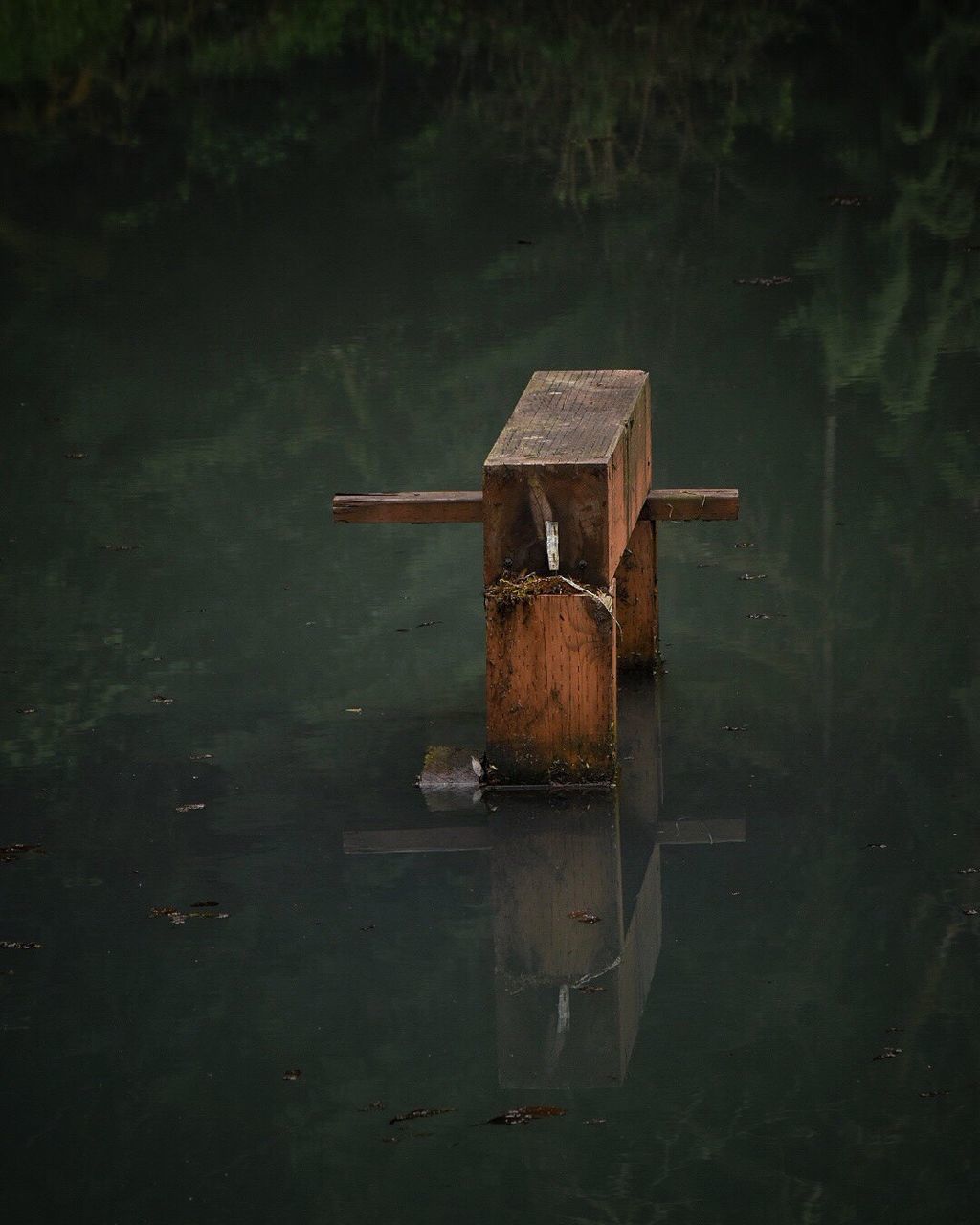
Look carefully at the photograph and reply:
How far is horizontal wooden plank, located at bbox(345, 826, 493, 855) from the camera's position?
574 centimetres

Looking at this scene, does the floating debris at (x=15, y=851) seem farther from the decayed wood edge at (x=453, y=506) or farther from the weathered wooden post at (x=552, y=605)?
the decayed wood edge at (x=453, y=506)

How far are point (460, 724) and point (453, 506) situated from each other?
25.5 inches

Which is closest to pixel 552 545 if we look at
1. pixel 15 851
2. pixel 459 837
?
pixel 459 837

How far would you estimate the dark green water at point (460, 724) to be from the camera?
4.38m

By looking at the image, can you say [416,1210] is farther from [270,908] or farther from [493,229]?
[493,229]

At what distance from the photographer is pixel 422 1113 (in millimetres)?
4434

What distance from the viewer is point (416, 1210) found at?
411cm

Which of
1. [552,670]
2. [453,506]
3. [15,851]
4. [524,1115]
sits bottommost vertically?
[15,851]

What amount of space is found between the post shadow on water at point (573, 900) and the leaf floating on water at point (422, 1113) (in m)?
0.16

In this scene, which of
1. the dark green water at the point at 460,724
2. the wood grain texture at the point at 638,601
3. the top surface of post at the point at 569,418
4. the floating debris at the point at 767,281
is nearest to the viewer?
the dark green water at the point at 460,724

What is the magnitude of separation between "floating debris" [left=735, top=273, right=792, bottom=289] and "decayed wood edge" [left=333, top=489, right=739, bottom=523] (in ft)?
18.8

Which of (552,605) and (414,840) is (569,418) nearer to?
(552,605)

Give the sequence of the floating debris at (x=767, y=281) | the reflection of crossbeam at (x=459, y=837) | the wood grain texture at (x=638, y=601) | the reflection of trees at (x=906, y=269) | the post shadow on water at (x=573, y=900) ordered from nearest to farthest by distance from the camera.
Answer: the post shadow on water at (x=573, y=900), the reflection of crossbeam at (x=459, y=837), the wood grain texture at (x=638, y=601), the reflection of trees at (x=906, y=269), the floating debris at (x=767, y=281)

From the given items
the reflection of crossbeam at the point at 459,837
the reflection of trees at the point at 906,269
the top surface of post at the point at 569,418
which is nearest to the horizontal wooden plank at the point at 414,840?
the reflection of crossbeam at the point at 459,837
